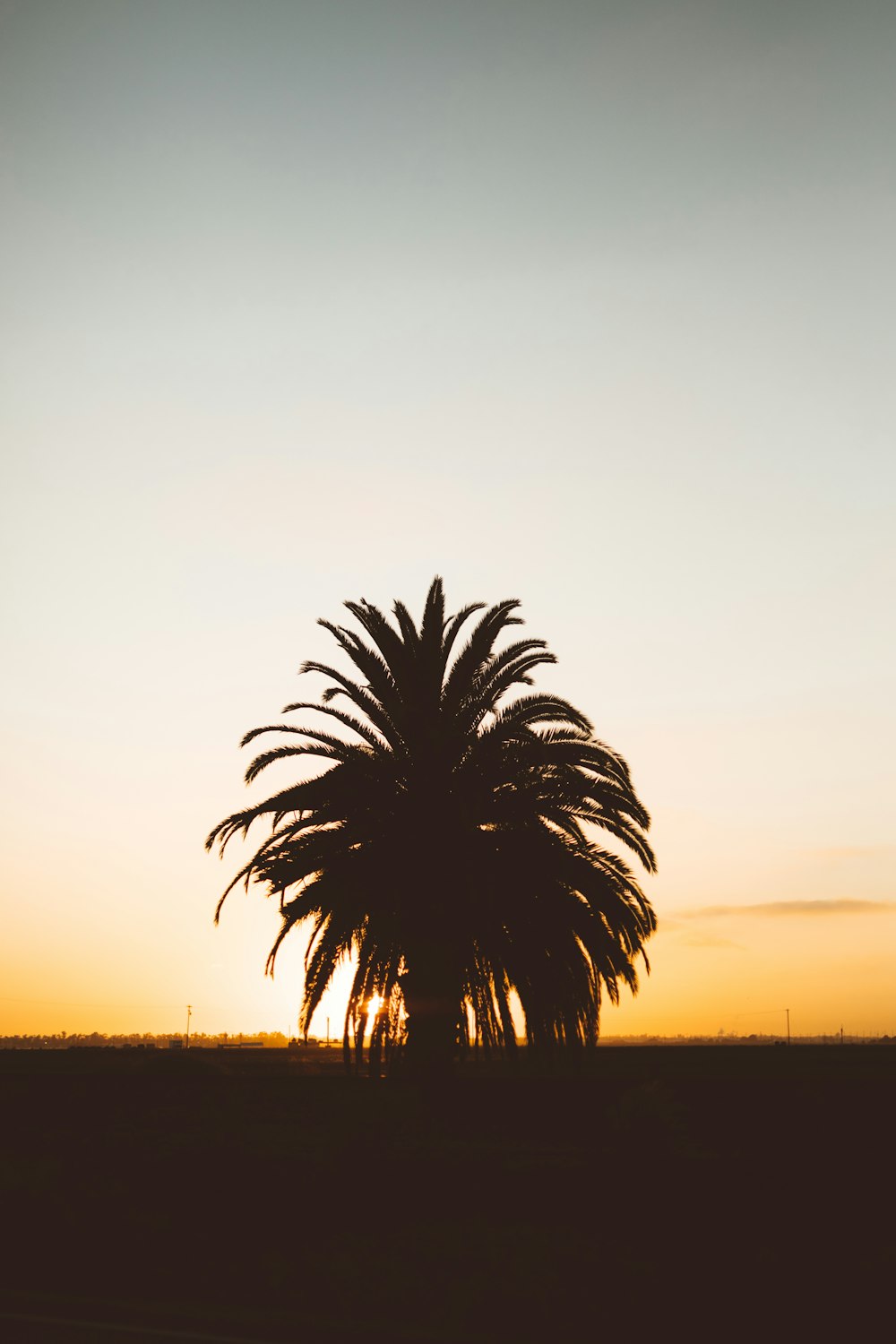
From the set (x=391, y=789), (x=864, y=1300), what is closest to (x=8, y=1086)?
(x=391, y=789)

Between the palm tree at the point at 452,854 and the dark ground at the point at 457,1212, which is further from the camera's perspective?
the palm tree at the point at 452,854

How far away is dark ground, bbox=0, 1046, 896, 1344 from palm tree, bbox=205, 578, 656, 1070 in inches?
60.8

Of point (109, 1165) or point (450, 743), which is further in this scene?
point (450, 743)

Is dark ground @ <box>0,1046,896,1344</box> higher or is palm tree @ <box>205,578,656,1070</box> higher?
palm tree @ <box>205,578,656,1070</box>

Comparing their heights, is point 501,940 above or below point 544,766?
below

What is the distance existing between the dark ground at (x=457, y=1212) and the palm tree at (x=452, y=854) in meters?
1.54

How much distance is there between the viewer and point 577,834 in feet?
68.2

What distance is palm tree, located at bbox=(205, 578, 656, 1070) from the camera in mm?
19984

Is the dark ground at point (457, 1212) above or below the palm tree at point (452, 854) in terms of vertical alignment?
below

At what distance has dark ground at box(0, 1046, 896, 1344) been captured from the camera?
34.2ft

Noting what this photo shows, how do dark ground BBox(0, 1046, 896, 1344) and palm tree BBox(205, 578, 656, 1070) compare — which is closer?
dark ground BBox(0, 1046, 896, 1344)

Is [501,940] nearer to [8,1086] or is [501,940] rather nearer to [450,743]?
[450,743]

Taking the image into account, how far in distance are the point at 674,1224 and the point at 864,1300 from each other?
9.85 ft

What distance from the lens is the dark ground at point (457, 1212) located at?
10430 millimetres
